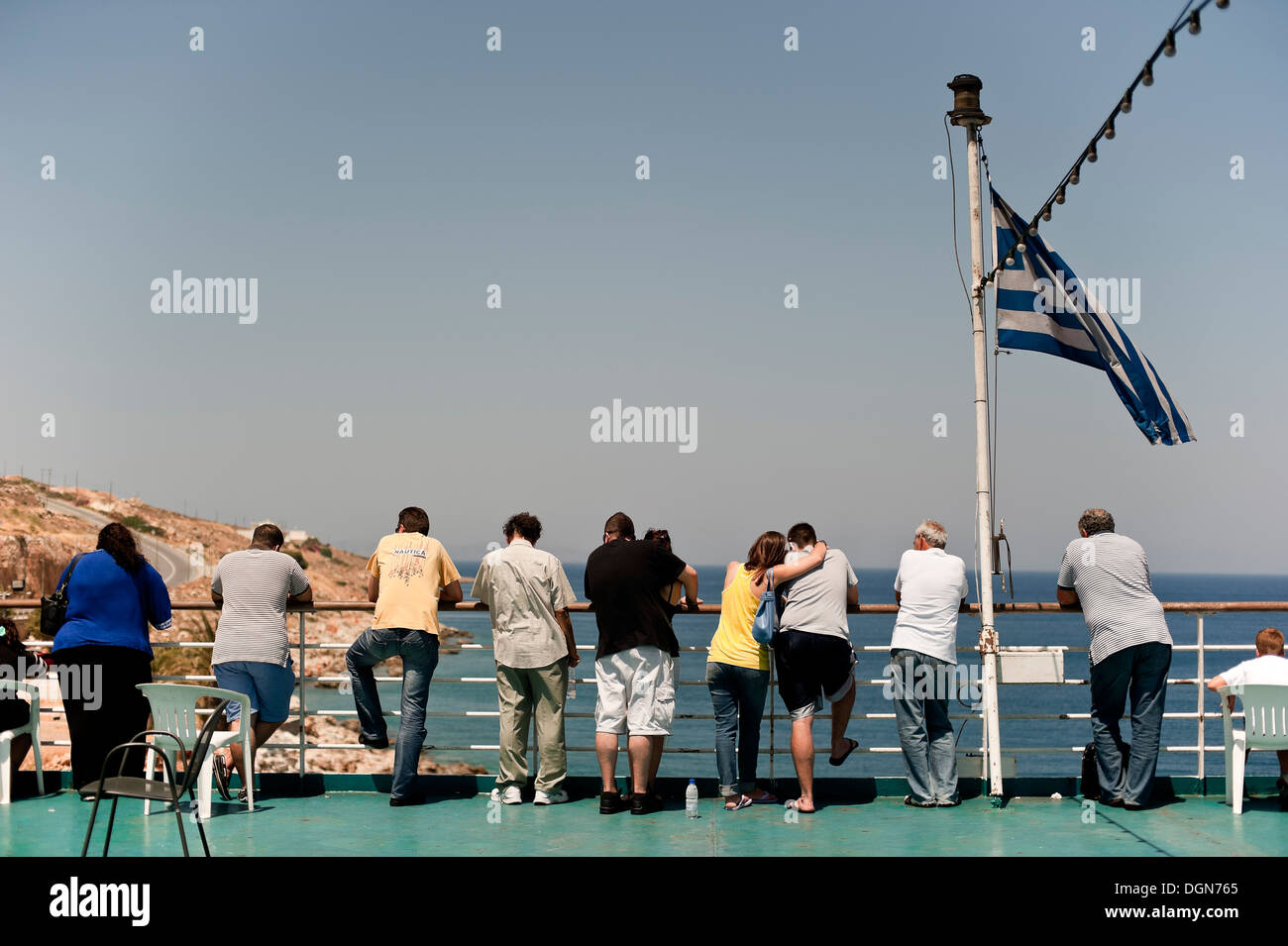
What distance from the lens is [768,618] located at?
23.5 feet

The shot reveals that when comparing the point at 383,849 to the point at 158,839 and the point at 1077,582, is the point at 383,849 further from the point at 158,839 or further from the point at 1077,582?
the point at 1077,582

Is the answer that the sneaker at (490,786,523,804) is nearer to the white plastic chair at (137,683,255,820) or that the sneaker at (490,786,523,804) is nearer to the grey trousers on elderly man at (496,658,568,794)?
the grey trousers on elderly man at (496,658,568,794)

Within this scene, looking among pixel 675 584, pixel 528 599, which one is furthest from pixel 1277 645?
pixel 528 599

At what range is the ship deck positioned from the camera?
6375 mm

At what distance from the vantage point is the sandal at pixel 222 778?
7.52 metres

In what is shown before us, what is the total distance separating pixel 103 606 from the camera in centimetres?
745

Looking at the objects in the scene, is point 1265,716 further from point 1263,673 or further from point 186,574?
point 186,574

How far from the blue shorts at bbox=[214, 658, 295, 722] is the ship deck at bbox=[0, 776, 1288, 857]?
1.91ft

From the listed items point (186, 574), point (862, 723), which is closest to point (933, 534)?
point (862, 723)

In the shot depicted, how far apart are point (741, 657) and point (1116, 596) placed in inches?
89.8

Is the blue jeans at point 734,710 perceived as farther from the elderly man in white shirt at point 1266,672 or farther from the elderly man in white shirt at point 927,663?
the elderly man in white shirt at point 1266,672

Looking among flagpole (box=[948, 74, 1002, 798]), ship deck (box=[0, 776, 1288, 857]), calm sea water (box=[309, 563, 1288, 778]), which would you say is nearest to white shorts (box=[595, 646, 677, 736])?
ship deck (box=[0, 776, 1288, 857])
